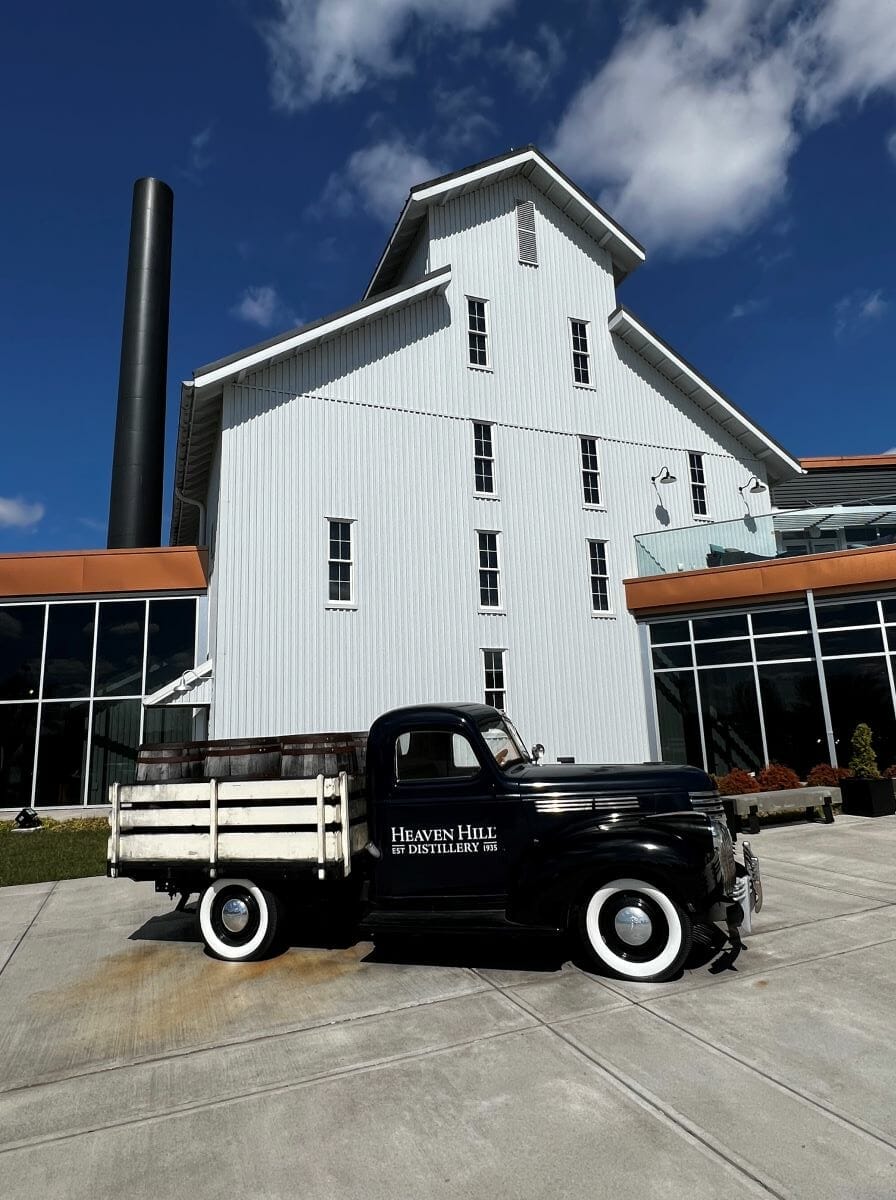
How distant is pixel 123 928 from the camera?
775 centimetres

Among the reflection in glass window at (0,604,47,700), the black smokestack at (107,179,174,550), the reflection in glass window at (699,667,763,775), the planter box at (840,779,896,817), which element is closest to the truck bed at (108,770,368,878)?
the planter box at (840,779,896,817)

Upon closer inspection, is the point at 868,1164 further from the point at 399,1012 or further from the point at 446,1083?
the point at 399,1012

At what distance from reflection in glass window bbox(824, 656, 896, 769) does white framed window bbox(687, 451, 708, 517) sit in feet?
22.0

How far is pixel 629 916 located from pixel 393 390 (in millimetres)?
15179

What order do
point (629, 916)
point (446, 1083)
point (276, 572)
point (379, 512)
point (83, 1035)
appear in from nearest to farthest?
point (446, 1083)
point (83, 1035)
point (629, 916)
point (276, 572)
point (379, 512)

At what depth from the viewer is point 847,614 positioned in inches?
667

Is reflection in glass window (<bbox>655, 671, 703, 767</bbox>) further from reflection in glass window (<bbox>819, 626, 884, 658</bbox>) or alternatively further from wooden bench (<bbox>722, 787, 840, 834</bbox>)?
wooden bench (<bbox>722, 787, 840, 834</bbox>)

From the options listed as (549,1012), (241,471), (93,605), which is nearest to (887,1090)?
(549,1012)

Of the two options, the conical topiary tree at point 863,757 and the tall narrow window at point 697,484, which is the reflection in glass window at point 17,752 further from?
the tall narrow window at point 697,484

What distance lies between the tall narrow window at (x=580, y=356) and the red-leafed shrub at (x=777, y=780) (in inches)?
476

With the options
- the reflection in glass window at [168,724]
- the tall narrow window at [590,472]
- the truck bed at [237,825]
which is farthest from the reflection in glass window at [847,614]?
the reflection in glass window at [168,724]

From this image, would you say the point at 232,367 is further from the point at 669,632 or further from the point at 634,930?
the point at 634,930

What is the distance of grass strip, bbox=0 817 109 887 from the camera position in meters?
10.8

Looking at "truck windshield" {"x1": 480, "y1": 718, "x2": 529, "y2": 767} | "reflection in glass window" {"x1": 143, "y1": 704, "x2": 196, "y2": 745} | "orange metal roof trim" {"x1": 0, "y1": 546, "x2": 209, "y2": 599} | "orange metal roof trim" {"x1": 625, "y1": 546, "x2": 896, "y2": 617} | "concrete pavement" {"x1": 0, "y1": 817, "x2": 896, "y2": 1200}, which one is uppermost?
"orange metal roof trim" {"x1": 0, "y1": 546, "x2": 209, "y2": 599}
